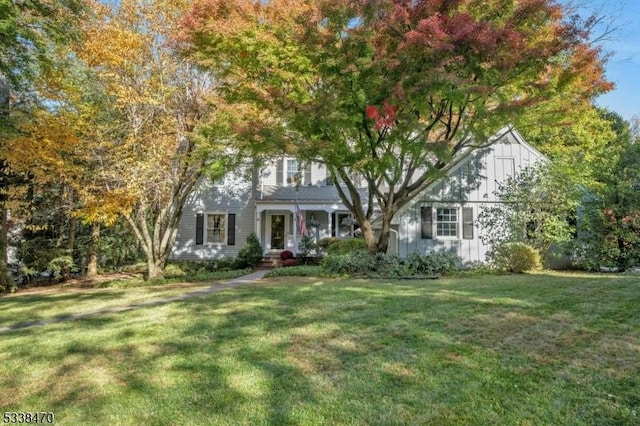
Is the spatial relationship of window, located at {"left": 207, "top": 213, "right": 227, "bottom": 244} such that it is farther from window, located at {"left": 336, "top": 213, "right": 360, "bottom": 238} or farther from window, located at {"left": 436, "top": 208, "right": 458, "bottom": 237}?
window, located at {"left": 436, "top": 208, "right": 458, "bottom": 237}

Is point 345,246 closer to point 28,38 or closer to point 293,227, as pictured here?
point 293,227

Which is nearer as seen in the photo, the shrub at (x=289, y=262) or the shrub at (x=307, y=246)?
the shrub at (x=289, y=262)

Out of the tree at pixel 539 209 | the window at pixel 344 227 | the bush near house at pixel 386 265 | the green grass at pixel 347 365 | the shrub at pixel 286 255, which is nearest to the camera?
the green grass at pixel 347 365

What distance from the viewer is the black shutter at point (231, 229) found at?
2192 cm

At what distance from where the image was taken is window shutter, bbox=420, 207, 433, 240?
16.7 m

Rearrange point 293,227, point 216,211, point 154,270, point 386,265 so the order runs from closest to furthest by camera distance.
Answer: point 386,265 → point 154,270 → point 293,227 → point 216,211

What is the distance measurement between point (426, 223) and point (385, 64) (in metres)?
A: 8.01

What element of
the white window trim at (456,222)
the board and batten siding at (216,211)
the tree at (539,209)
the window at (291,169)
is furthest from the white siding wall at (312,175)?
the tree at (539,209)

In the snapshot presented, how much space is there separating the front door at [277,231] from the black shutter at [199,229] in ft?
11.6

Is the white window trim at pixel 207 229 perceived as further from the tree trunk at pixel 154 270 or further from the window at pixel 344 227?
the tree trunk at pixel 154 270

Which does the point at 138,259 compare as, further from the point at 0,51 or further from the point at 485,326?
the point at 485,326

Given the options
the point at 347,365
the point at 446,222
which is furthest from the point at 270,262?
the point at 347,365

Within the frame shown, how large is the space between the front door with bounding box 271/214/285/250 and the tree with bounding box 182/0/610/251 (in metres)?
9.79

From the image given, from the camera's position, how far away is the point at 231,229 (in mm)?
22016
